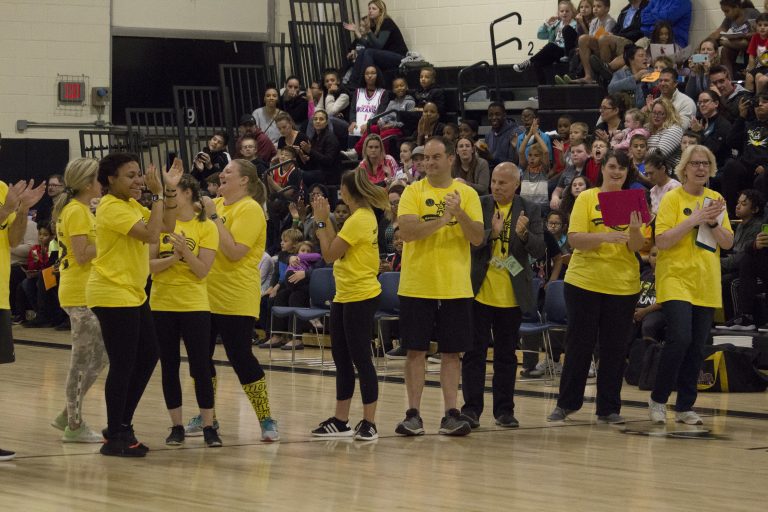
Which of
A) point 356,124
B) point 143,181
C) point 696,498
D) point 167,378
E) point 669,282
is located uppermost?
point 356,124

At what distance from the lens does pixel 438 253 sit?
7.43 metres

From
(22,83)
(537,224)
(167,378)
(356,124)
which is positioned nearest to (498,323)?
(537,224)

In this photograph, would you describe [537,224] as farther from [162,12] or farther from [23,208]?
[162,12]

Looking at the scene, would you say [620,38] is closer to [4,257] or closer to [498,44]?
[498,44]

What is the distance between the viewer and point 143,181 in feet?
23.0

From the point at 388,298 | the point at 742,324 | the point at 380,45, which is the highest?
the point at 380,45

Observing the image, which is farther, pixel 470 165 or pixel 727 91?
pixel 470 165

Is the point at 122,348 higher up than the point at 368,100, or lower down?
lower down

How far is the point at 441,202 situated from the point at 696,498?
241 centimetres

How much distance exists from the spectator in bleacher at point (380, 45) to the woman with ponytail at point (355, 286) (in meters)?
10.3

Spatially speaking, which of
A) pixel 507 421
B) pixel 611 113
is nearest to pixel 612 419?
pixel 507 421

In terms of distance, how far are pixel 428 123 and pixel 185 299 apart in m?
8.50

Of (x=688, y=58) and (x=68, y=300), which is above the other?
(x=688, y=58)

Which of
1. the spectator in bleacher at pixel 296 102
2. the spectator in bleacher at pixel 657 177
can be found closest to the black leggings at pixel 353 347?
the spectator in bleacher at pixel 657 177
